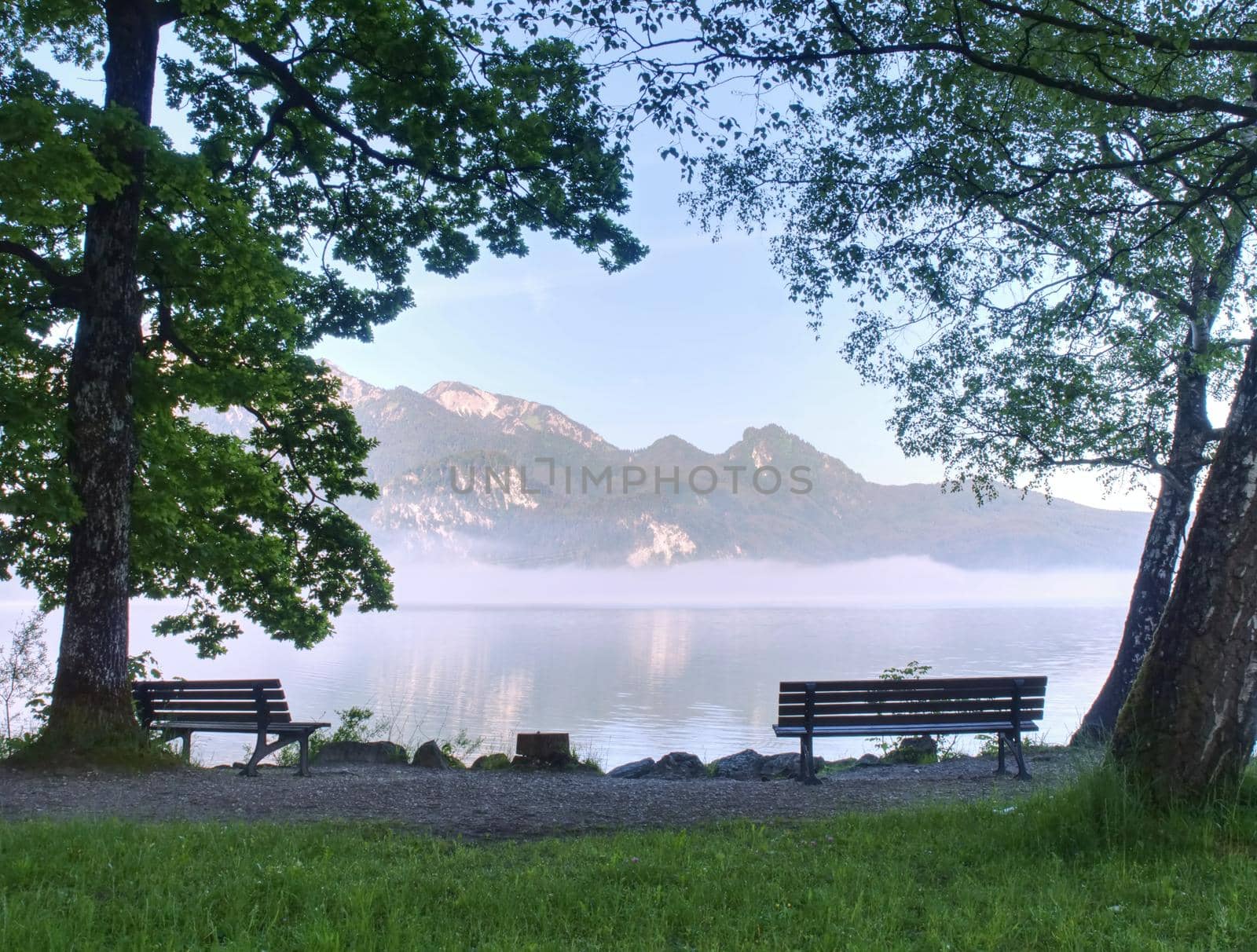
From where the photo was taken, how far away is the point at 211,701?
996 centimetres

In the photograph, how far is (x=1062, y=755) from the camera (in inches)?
407

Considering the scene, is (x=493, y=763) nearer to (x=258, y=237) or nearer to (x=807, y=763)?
(x=807, y=763)

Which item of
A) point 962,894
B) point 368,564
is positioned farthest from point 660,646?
point 962,894

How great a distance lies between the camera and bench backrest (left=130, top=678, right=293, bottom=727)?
9641 millimetres

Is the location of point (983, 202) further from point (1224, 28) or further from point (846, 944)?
point (846, 944)

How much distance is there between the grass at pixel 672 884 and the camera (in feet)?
12.4

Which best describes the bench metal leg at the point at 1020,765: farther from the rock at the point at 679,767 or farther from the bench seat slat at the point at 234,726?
the bench seat slat at the point at 234,726

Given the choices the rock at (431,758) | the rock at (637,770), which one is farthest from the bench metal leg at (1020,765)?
the rock at (431,758)

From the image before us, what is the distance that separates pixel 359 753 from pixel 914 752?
6.82 meters

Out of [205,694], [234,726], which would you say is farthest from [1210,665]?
[205,694]

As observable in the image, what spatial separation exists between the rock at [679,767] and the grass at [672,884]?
5.24m

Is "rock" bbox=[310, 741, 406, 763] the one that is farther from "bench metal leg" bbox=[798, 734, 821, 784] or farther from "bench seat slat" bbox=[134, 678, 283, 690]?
"bench metal leg" bbox=[798, 734, 821, 784]

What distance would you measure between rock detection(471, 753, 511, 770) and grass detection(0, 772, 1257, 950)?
5047 millimetres

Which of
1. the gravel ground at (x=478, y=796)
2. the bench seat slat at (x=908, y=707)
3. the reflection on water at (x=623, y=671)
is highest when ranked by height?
the bench seat slat at (x=908, y=707)
